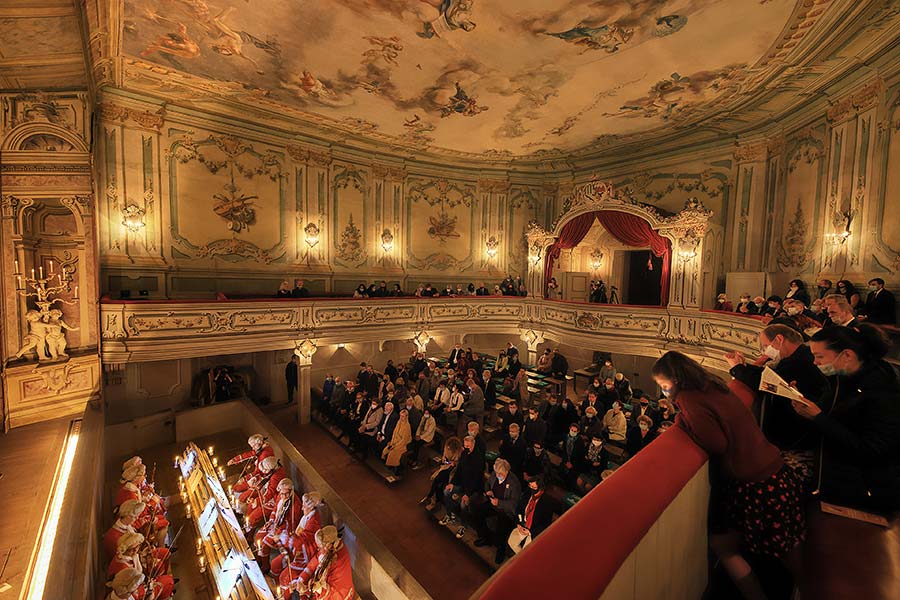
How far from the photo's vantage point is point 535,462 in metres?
6.43

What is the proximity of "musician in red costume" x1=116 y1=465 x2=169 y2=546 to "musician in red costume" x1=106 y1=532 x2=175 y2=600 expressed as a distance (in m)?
0.56

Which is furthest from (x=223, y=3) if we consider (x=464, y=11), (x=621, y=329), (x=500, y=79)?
(x=621, y=329)

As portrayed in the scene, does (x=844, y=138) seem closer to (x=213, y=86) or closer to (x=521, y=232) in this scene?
(x=521, y=232)

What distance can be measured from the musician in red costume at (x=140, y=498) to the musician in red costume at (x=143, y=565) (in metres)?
0.56

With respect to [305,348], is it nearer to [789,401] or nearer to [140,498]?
[140,498]

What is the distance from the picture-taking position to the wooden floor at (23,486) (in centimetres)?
364

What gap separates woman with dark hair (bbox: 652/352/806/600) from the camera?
1833 millimetres

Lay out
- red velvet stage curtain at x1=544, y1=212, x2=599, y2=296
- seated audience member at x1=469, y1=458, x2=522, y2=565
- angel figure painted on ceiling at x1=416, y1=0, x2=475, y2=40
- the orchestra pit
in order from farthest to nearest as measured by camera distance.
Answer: red velvet stage curtain at x1=544, y1=212, x2=599, y2=296, angel figure painted on ceiling at x1=416, y1=0, x2=475, y2=40, seated audience member at x1=469, y1=458, x2=522, y2=565, the orchestra pit

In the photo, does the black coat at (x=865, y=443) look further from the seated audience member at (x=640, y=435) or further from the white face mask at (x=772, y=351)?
the seated audience member at (x=640, y=435)

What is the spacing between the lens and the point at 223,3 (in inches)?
262

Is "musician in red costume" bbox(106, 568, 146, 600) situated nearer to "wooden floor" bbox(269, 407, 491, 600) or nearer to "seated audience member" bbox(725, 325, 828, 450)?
"wooden floor" bbox(269, 407, 491, 600)

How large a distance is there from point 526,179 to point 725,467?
15.7m

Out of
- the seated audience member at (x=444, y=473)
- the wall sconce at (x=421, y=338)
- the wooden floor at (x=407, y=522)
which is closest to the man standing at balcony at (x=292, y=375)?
the wooden floor at (x=407, y=522)

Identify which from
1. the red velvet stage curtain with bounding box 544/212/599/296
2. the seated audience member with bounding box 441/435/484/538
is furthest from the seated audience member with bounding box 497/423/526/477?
the red velvet stage curtain with bounding box 544/212/599/296
